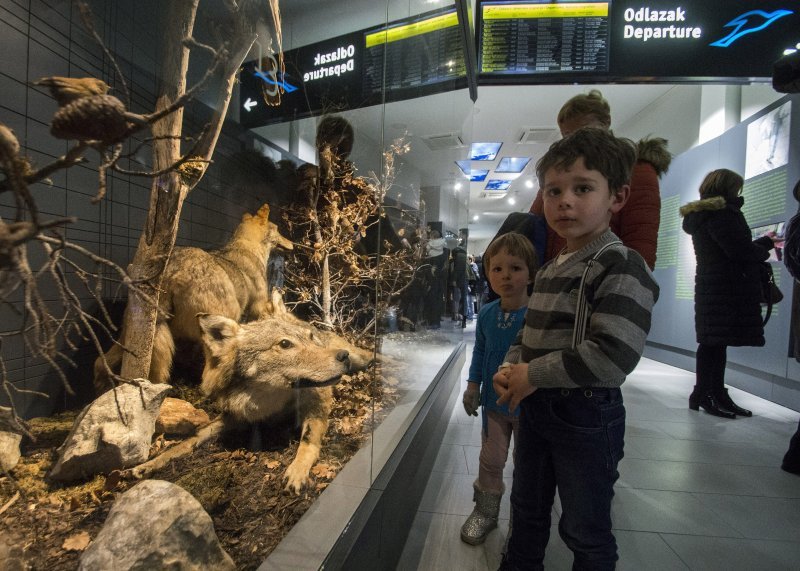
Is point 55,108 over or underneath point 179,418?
over

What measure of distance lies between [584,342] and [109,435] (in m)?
0.96

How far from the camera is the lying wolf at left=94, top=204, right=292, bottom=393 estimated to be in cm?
77

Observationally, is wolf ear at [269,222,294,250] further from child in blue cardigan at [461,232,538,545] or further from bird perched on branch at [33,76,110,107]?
child in blue cardigan at [461,232,538,545]

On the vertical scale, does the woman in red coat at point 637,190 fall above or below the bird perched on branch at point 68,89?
above

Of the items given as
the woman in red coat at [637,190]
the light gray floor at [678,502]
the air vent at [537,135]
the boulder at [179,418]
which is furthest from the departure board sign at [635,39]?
the boulder at [179,418]

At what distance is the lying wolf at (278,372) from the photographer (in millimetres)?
918

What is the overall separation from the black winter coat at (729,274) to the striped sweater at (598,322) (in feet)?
9.08

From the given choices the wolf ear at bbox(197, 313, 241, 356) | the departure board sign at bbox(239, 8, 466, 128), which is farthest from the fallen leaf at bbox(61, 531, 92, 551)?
the departure board sign at bbox(239, 8, 466, 128)

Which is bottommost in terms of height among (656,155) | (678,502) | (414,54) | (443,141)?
(678,502)

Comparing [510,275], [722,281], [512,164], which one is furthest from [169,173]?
[512,164]

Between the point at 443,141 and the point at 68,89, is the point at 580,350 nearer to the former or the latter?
the point at 68,89

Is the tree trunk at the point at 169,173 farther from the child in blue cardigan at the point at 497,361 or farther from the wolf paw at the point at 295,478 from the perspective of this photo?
the child in blue cardigan at the point at 497,361

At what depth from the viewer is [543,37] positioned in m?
3.32

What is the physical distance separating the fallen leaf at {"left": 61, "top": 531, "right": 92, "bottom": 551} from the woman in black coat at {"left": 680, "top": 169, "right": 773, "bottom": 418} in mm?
3869
